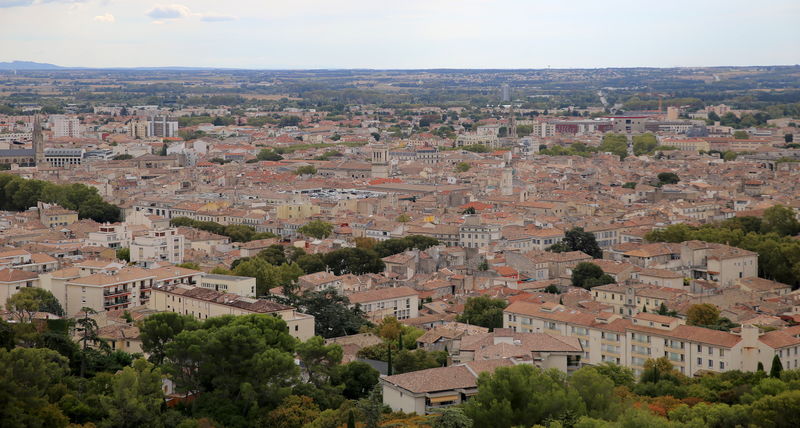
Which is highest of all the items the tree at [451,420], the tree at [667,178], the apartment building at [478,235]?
the tree at [451,420]

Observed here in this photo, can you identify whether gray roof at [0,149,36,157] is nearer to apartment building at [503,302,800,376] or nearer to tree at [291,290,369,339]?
tree at [291,290,369,339]

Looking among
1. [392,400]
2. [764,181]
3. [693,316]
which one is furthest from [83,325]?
[764,181]

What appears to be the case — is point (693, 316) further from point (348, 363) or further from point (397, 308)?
point (348, 363)

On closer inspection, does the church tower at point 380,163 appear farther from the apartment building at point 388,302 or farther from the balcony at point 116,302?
the balcony at point 116,302

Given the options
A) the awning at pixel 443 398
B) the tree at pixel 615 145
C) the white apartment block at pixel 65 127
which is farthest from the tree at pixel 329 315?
the white apartment block at pixel 65 127

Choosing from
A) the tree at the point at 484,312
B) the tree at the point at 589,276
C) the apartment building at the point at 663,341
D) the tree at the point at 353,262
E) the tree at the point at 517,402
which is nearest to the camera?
the tree at the point at 517,402

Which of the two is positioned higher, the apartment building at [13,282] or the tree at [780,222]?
the apartment building at [13,282]
